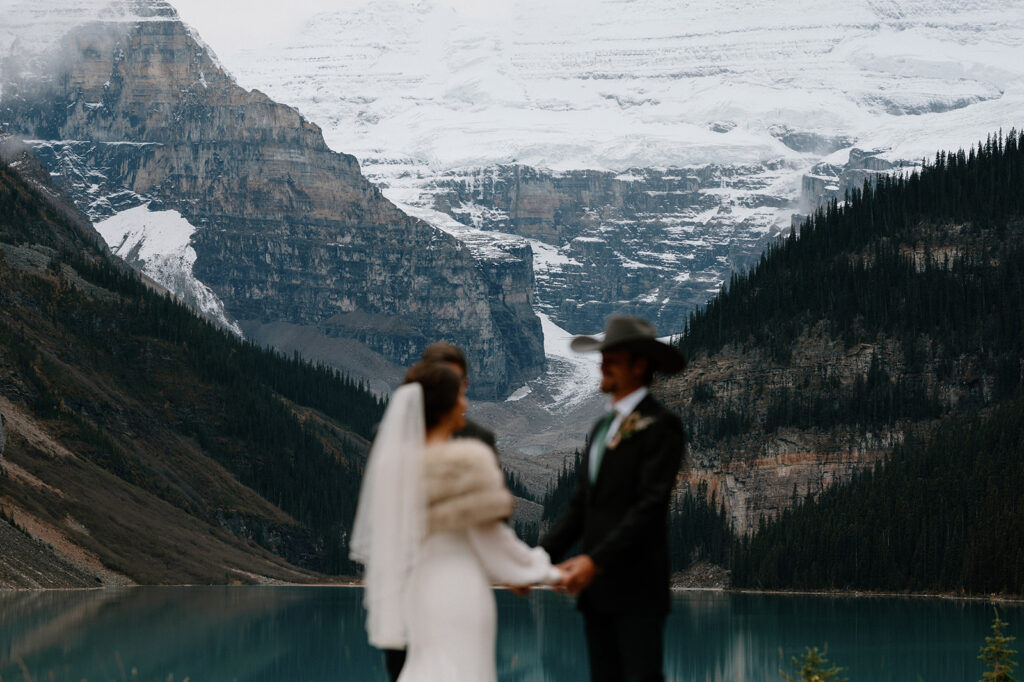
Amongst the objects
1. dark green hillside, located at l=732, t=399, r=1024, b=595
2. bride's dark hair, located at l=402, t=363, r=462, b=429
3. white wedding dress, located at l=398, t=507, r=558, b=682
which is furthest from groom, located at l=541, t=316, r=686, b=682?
dark green hillside, located at l=732, t=399, r=1024, b=595

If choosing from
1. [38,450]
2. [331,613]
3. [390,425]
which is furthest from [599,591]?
[38,450]

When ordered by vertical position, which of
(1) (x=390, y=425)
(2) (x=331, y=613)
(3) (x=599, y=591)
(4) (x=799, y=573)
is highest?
(1) (x=390, y=425)

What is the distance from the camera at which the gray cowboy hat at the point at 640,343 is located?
66.8ft

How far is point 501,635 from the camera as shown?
94.5m

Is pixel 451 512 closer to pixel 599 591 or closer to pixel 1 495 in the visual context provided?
pixel 599 591

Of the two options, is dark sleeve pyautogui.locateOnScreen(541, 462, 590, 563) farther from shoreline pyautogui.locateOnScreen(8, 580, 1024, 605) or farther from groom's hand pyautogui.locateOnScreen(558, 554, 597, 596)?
shoreline pyautogui.locateOnScreen(8, 580, 1024, 605)

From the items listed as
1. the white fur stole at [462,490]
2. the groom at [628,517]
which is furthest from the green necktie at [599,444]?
the white fur stole at [462,490]

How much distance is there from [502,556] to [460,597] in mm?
660

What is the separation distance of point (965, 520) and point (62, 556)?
259 ft

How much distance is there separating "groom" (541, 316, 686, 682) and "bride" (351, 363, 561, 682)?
2.75 feet

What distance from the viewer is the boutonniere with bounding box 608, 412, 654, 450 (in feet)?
65.2

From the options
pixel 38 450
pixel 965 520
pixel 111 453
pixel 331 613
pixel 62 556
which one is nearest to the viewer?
pixel 331 613

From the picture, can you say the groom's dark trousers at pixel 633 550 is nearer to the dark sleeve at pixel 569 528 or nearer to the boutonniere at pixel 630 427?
the boutonniere at pixel 630 427

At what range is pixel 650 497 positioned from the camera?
64.0 ft
